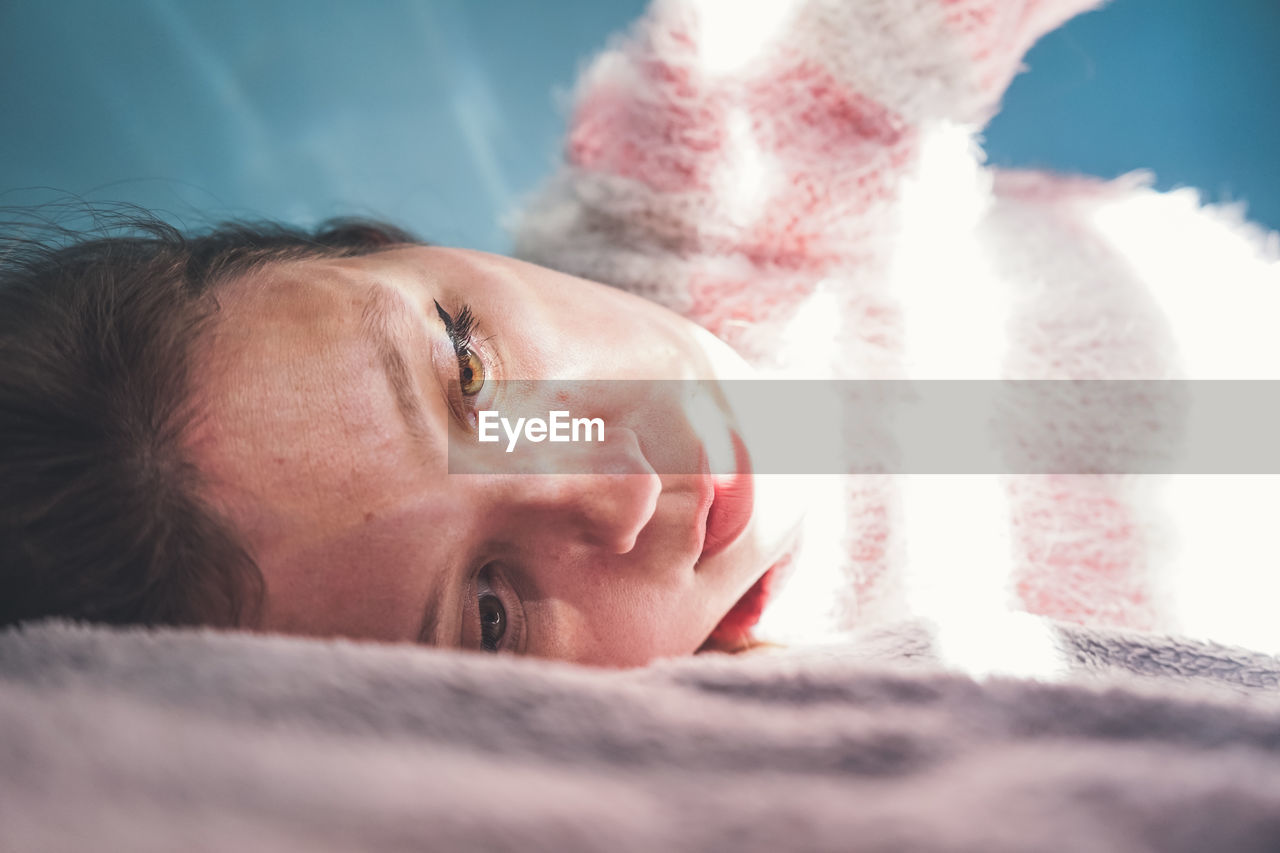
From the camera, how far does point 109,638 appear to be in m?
0.30

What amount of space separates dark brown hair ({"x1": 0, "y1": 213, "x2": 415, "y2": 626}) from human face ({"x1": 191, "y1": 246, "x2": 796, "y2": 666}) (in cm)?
2

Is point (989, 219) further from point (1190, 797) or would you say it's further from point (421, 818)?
point (421, 818)

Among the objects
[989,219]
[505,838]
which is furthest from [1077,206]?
[505,838]

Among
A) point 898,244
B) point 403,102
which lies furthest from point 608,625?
point 403,102

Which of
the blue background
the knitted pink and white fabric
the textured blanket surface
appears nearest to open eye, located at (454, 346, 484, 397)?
the textured blanket surface

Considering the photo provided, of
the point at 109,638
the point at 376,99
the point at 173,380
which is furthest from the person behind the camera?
the point at 376,99

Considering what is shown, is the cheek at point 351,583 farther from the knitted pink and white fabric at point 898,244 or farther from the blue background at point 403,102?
the blue background at point 403,102

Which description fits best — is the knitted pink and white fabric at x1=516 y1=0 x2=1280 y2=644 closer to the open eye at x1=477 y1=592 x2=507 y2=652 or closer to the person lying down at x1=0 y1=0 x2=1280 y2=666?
the person lying down at x1=0 y1=0 x2=1280 y2=666

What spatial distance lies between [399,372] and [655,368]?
0.23m

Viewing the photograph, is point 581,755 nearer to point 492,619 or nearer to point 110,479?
point 492,619

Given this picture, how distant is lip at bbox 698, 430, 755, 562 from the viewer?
23.2 inches

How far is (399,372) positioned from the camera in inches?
18.1

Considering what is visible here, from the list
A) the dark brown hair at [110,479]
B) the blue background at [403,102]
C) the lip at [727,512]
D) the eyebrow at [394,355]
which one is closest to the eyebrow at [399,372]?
the eyebrow at [394,355]

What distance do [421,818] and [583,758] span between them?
0.20 feet
